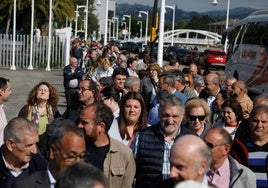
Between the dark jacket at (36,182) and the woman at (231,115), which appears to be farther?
the woman at (231,115)

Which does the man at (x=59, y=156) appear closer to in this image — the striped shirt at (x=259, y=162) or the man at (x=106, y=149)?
the man at (x=106, y=149)

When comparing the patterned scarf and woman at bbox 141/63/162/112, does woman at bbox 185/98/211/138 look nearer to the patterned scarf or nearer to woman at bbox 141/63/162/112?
the patterned scarf

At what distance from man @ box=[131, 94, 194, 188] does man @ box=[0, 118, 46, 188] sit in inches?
46.0

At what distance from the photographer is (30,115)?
8.90 m

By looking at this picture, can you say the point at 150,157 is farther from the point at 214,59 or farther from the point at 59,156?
the point at 214,59

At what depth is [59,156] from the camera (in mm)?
4789

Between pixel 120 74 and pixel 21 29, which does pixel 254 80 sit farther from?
pixel 21 29

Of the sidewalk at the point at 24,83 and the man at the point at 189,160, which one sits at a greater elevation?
the man at the point at 189,160

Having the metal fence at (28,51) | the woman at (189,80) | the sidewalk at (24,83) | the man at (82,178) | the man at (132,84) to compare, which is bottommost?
the sidewalk at (24,83)

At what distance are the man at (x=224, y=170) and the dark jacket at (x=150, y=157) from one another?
63 cm

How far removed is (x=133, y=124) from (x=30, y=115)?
2158 mm

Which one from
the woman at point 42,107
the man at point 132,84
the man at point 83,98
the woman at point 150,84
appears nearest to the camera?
the man at point 83,98

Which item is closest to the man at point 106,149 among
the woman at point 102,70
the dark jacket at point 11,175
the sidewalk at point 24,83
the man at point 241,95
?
the dark jacket at point 11,175

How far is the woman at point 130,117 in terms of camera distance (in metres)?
7.17
